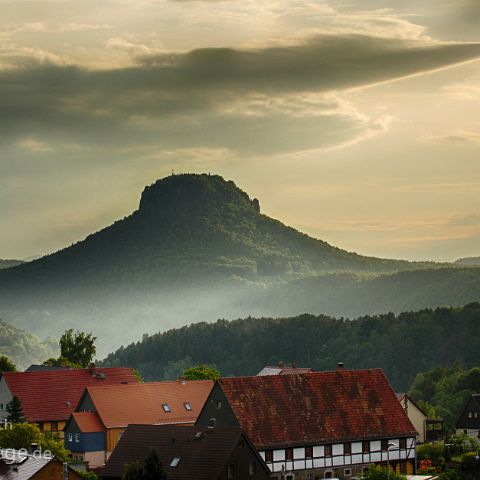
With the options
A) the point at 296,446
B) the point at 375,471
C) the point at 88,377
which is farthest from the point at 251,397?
the point at 88,377

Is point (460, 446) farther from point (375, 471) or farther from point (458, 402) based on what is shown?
point (458, 402)

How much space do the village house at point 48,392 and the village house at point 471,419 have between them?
109ft

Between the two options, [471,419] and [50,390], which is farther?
[471,419]

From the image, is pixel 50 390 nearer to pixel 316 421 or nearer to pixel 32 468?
pixel 316 421

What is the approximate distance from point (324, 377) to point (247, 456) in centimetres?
2018

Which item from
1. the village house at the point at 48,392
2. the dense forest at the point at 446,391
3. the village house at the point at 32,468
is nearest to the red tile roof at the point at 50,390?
the village house at the point at 48,392

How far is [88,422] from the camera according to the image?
349ft

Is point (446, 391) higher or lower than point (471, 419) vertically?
lower

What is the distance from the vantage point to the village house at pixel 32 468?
73.1 m

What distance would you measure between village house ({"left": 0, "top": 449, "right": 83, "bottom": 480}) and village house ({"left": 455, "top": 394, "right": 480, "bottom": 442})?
63300 mm

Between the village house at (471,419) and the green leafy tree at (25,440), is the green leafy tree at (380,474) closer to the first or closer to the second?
the green leafy tree at (25,440)

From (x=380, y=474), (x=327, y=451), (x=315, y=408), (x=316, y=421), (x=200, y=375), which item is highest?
(x=315, y=408)

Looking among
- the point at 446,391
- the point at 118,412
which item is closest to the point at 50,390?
the point at 118,412

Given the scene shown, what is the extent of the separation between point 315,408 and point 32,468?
86.1 feet
